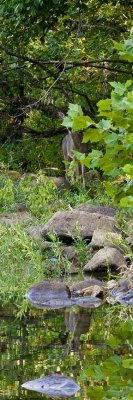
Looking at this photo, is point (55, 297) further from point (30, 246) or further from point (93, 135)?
point (93, 135)

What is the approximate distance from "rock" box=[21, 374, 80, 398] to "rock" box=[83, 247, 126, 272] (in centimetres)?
498

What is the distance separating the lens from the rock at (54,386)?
5078 mm

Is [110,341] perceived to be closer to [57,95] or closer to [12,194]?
[12,194]

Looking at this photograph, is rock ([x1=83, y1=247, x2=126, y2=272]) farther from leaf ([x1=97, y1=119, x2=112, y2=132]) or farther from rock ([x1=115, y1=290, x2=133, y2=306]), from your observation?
leaf ([x1=97, y1=119, x2=112, y2=132])

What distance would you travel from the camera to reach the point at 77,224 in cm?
1176

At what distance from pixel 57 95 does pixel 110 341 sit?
44.0 ft

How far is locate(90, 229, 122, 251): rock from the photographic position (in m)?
10.4

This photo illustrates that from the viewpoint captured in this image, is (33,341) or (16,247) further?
(16,247)

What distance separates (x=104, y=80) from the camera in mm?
17547

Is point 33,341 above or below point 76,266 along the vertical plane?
→ above

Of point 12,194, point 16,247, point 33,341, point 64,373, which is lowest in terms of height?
point 12,194

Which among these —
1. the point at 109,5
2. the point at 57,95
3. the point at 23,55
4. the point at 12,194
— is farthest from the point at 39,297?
the point at 57,95

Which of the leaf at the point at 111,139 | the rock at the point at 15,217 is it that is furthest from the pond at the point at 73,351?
the rock at the point at 15,217

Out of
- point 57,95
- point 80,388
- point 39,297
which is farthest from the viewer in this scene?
point 57,95
